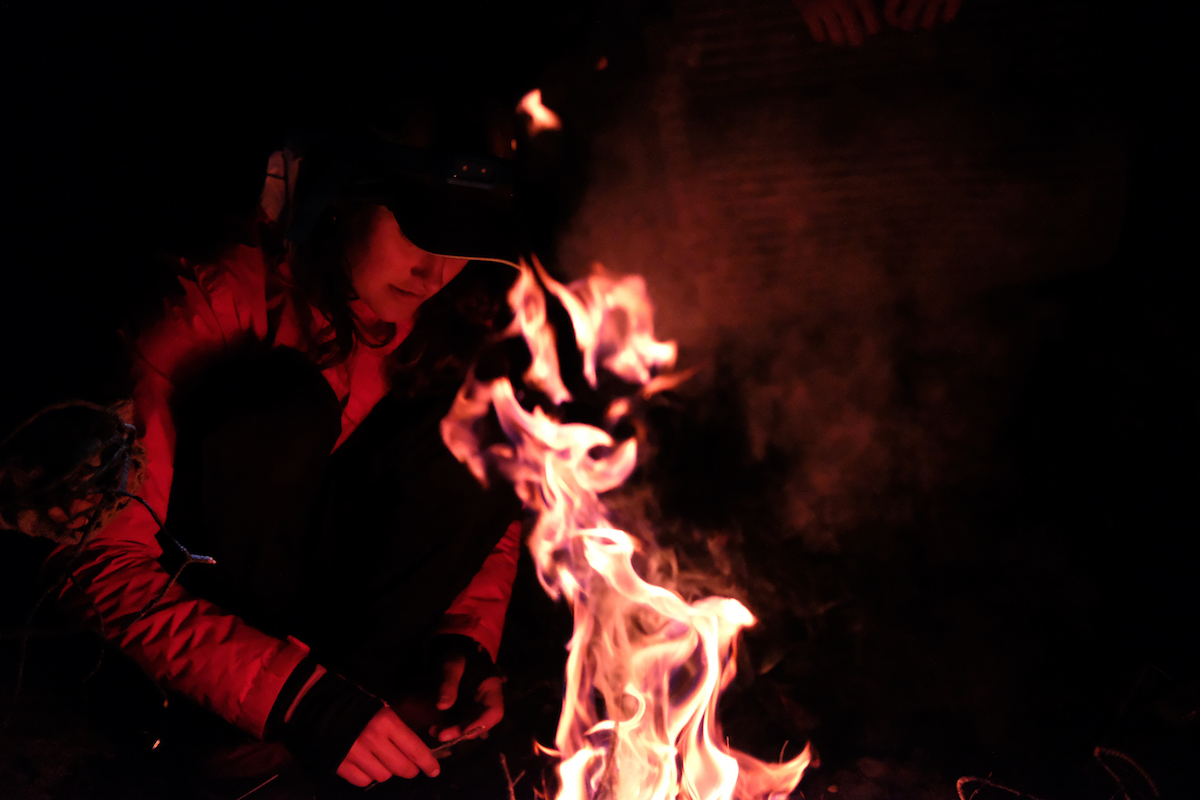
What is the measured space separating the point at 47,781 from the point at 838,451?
2.79 meters

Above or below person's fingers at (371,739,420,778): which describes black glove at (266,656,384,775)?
above

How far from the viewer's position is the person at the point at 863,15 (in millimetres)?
2129

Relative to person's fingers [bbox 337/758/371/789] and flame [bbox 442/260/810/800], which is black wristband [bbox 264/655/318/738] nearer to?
person's fingers [bbox 337/758/371/789]

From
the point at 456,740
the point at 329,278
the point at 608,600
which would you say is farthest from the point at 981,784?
the point at 329,278

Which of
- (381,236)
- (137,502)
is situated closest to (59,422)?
(137,502)

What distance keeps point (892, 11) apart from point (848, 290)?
0.93m

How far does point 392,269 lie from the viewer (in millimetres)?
2107

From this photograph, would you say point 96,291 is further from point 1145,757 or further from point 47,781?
point 1145,757

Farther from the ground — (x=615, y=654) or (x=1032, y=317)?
(x=1032, y=317)

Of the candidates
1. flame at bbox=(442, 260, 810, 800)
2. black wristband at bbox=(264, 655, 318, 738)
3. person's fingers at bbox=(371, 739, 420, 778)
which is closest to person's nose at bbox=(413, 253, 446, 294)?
flame at bbox=(442, 260, 810, 800)

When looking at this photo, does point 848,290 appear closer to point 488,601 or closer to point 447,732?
point 488,601

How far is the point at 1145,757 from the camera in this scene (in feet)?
7.23

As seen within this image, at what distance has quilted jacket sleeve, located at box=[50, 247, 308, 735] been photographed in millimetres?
1798

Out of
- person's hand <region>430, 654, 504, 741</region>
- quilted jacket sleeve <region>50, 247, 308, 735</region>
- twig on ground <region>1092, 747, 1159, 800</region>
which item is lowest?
twig on ground <region>1092, 747, 1159, 800</region>
